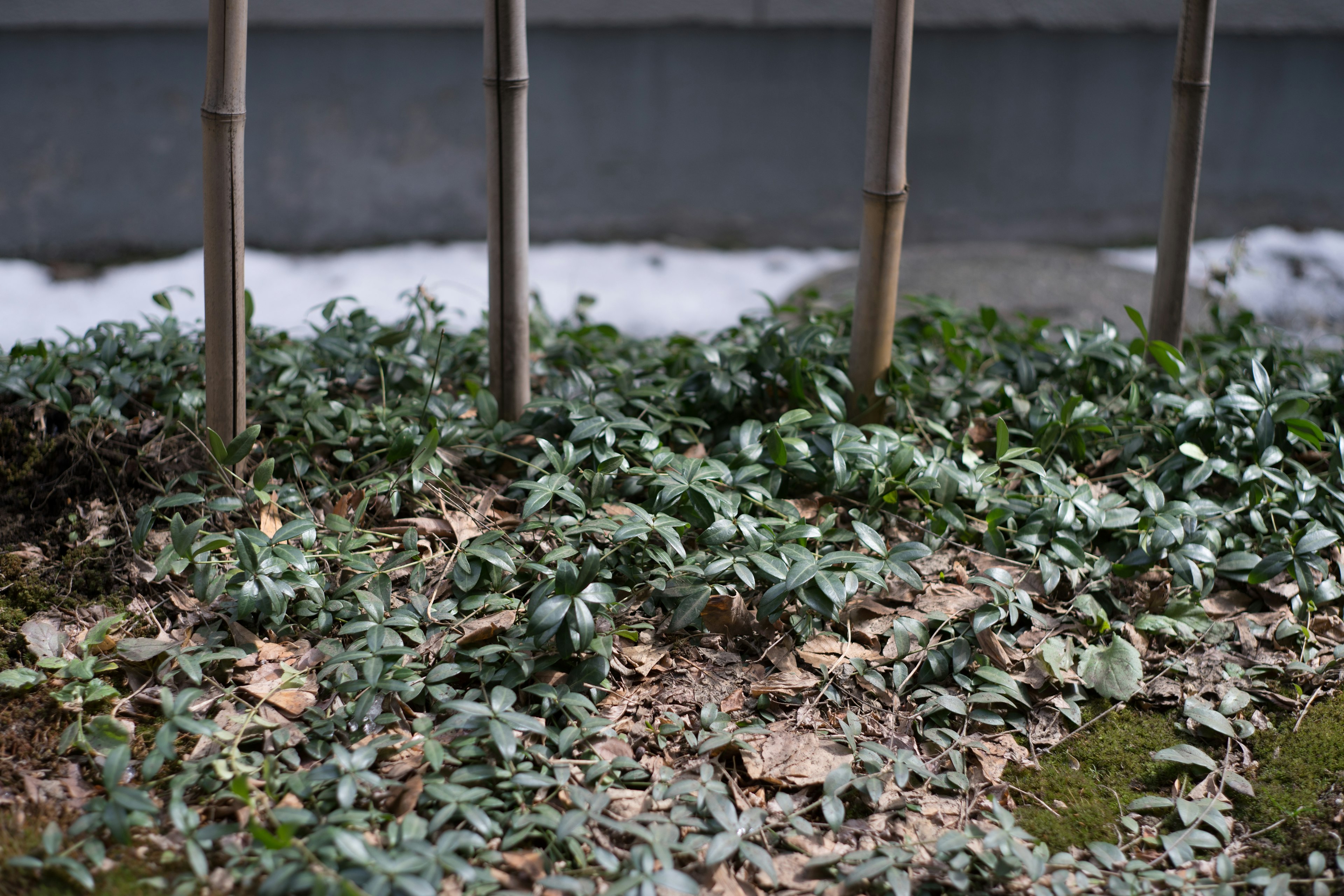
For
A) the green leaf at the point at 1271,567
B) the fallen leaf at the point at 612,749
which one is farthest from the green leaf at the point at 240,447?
→ the green leaf at the point at 1271,567

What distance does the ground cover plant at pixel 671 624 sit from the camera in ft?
5.16

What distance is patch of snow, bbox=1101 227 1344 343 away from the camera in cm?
484

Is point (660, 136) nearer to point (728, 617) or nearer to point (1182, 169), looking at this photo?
point (1182, 169)

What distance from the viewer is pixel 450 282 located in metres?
4.07

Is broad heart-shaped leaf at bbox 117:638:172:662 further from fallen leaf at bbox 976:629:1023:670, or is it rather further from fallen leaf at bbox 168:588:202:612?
fallen leaf at bbox 976:629:1023:670

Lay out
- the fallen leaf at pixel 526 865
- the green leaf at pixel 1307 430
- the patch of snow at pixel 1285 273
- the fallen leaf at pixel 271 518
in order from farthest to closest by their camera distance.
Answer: the patch of snow at pixel 1285 273, the green leaf at pixel 1307 430, the fallen leaf at pixel 271 518, the fallen leaf at pixel 526 865

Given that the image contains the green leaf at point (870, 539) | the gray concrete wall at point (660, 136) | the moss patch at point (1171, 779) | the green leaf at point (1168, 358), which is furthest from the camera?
the gray concrete wall at point (660, 136)

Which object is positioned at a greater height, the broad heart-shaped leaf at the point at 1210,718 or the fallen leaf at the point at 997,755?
the broad heart-shaped leaf at the point at 1210,718

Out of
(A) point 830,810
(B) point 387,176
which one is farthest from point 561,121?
(A) point 830,810

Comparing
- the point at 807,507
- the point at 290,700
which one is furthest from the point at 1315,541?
the point at 290,700

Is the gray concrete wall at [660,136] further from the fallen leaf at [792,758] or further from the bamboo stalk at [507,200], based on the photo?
the fallen leaf at [792,758]

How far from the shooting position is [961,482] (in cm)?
229

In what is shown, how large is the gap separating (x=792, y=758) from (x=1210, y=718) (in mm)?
846

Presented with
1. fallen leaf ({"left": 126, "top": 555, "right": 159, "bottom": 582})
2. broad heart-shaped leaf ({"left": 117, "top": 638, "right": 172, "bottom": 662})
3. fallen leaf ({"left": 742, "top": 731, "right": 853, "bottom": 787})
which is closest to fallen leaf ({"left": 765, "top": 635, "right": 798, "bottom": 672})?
fallen leaf ({"left": 742, "top": 731, "right": 853, "bottom": 787})
